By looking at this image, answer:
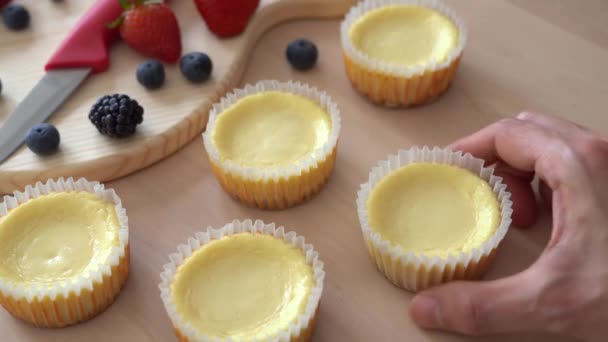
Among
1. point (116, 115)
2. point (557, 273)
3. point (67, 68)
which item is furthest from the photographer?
point (67, 68)

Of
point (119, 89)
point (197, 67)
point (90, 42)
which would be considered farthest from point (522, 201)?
point (90, 42)

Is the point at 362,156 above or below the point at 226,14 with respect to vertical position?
below

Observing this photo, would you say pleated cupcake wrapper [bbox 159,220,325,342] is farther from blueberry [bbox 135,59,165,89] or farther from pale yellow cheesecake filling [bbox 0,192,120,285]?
blueberry [bbox 135,59,165,89]

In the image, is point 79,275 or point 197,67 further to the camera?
point 197,67

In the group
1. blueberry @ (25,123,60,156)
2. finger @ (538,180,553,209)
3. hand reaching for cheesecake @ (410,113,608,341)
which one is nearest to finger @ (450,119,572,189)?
hand reaching for cheesecake @ (410,113,608,341)

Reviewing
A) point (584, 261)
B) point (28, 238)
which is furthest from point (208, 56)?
point (584, 261)

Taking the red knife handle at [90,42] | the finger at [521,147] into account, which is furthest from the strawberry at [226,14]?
the finger at [521,147]

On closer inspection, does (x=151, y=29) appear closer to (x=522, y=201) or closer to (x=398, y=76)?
(x=398, y=76)

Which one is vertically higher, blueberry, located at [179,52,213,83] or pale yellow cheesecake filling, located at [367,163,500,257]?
blueberry, located at [179,52,213,83]
